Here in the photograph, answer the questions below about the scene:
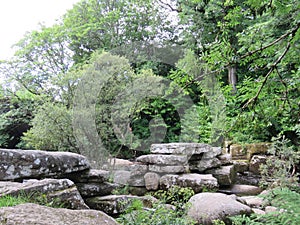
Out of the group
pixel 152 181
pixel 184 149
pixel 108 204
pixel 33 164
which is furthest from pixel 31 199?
pixel 184 149

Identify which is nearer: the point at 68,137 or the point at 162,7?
the point at 68,137

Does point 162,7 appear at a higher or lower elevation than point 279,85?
higher

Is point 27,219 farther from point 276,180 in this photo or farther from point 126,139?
point 126,139

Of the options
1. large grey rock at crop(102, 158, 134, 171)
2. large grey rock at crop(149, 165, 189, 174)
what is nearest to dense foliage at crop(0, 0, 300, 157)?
large grey rock at crop(102, 158, 134, 171)

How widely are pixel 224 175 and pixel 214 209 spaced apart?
2.62m

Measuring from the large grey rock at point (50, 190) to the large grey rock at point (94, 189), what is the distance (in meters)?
0.82

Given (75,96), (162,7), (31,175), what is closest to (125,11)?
(162,7)

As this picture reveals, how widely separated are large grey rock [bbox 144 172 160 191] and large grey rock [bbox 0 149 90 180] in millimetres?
3061

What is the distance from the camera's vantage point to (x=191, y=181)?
520cm

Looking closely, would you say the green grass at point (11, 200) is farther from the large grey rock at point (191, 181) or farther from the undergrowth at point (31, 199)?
the large grey rock at point (191, 181)

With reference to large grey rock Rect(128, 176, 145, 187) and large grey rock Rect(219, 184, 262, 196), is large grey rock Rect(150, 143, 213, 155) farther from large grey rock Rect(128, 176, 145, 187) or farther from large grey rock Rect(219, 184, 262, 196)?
large grey rock Rect(219, 184, 262, 196)

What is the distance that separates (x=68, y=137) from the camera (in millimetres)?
6816

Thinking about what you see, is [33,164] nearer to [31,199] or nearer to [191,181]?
[31,199]

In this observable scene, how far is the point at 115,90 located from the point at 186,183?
10.2 feet
